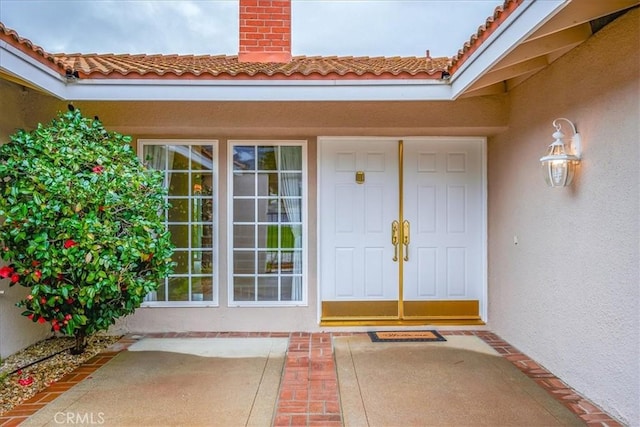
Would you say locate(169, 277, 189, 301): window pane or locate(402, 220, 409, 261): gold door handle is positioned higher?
locate(402, 220, 409, 261): gold door handle

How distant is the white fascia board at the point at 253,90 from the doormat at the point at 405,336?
3.27m

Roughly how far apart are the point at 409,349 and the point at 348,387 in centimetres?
140

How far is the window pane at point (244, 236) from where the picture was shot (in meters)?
5.95

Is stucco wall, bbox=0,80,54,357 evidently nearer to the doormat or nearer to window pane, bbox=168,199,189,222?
window pane, bbox=168,199,189,222

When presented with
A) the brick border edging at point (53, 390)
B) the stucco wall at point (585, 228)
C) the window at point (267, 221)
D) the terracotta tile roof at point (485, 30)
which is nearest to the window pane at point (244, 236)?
the window at point (267, 221)

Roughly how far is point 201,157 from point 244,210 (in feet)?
3.44

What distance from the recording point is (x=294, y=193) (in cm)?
596

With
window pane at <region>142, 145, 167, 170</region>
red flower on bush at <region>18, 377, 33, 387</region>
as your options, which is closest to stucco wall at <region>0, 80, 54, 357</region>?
red flower on bush at <region>18, 377, 33, 387</region>

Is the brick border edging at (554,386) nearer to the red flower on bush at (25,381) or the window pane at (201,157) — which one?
the window pane at (201,157)

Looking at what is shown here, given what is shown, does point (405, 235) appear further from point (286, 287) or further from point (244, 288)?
point (244, 288)

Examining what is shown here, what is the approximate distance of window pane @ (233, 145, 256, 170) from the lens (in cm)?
595

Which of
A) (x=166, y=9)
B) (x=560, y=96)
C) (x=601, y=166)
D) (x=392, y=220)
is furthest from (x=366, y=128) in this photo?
(x=166, y=9)

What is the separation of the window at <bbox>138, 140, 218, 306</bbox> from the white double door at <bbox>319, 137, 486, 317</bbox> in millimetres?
1712

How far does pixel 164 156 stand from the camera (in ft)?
19.4
